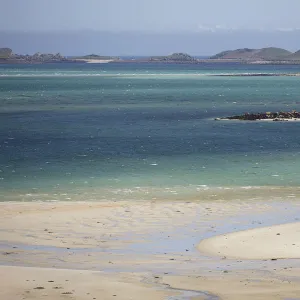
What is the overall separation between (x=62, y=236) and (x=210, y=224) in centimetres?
420

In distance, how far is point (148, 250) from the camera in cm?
1998

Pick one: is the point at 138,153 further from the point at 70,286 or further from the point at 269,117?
the point at 70,286

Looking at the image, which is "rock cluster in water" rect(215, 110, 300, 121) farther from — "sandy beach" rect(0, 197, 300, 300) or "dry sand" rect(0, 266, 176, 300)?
"dry sand" rect(0, 266, 176, 300)

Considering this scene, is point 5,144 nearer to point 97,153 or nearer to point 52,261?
point 97,153

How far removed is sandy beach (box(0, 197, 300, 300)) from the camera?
1597 centimetres

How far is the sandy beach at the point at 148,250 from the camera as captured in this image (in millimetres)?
15969

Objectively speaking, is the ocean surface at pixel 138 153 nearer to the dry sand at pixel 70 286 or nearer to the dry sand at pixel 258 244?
the dry sand at pixel 258 244

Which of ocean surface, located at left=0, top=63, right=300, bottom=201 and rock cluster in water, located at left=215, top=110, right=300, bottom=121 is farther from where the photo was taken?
rock cluster in water, located at left=215, top=110, right=300, bottom=121

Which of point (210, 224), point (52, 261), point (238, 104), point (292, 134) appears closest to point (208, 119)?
point (292, 134)

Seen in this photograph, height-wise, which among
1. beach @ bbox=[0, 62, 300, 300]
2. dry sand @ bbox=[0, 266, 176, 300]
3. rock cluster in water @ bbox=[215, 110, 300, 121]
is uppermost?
dry sand @ bbox=[0, 266, 176, 300]

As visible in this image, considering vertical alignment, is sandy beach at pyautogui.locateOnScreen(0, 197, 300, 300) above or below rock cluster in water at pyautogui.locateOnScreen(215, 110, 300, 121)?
above

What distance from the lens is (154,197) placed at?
28828 mm

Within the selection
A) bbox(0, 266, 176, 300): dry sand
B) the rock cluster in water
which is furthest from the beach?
Result: the rock cluster in water

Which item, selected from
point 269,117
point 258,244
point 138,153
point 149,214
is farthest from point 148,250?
point 269,117
